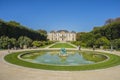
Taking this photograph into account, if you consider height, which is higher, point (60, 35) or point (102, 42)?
point (60, 35)

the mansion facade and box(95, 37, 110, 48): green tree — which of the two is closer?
box(95, 37, 110, 48): green tree

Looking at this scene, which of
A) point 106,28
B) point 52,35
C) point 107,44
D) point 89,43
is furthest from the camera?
point 52,35

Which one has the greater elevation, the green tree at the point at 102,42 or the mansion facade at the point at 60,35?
the mansion facade at the point at 60,35

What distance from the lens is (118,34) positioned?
153 ft

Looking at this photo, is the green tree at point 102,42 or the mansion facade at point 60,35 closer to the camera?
the green tree at point 102,42

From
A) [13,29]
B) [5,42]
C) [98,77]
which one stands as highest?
[13,29]

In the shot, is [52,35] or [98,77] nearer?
[98,77]

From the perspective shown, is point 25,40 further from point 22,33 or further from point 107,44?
point 107,44

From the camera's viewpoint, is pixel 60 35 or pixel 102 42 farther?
pixel 60 35

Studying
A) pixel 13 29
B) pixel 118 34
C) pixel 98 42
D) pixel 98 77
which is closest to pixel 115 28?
pixel 118 34

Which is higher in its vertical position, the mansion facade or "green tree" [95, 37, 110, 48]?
the mansion facade

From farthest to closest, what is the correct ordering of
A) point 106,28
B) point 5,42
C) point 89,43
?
1. point 106,28
2. point 89,43
3. point 5,42

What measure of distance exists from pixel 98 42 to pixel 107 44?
255cm

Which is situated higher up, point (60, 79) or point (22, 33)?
point (22, 33)
